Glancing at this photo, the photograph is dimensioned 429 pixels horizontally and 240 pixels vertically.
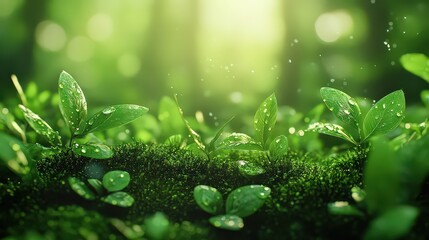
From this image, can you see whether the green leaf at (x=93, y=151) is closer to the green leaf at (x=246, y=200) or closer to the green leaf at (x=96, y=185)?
the green leaf at (x=96, y=185)

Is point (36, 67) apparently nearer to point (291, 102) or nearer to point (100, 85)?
point (100, 85)

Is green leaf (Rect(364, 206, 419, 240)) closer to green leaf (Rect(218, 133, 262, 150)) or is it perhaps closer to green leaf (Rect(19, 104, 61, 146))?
green leaf (Rect(218, 133, 262, 150))

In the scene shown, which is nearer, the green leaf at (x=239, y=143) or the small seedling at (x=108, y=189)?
the small seedling at (x=108, y=189)

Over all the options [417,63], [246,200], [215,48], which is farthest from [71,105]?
[215,48]

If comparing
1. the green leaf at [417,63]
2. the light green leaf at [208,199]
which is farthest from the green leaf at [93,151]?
the green leaf at [417,63]

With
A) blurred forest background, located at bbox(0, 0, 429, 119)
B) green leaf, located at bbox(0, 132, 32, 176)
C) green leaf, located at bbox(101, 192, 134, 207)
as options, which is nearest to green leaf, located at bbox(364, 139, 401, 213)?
green leaf, located at bbox(101, 192, 134, 207)
